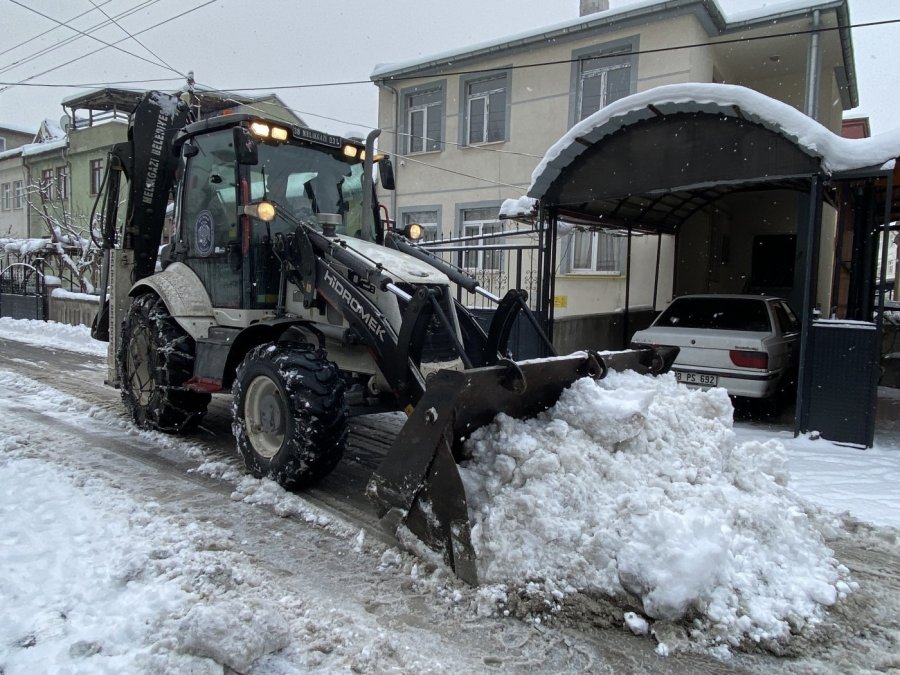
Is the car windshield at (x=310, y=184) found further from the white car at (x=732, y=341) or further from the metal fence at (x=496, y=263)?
the white car at (x=732, y=341)

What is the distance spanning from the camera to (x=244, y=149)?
15.3 ft

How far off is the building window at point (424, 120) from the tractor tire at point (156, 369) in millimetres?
10298

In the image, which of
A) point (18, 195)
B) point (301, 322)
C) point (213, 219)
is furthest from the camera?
point (18, 195)

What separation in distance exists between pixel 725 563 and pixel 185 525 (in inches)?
121

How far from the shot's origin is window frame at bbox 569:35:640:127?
1232 cm

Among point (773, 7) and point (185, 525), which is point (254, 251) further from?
point (773, 7)

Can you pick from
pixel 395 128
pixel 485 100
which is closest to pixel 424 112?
pixel 395 128

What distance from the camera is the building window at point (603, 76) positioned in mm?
12438

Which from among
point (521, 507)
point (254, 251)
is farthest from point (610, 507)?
point (254, 251)

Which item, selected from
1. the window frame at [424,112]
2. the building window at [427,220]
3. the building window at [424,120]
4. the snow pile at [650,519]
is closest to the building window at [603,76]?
the window frame at [424,112]

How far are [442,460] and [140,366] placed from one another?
165 inches

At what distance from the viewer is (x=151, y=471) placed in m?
5.01

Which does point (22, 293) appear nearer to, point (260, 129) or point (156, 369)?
point (156, 369)

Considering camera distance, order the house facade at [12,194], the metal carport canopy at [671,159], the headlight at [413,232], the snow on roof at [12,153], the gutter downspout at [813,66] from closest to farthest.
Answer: the headlight at [413,232], the metal carport canopy at [671,159], the gutter downspout at [813,66], the snow on roof at [12,153], the house facade at [12,194]
